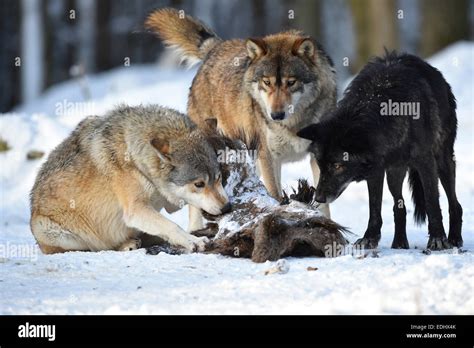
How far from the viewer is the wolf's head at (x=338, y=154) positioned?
24.2ft

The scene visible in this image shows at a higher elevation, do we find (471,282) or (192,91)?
(192,91)

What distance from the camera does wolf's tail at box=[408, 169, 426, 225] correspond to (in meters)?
8.59

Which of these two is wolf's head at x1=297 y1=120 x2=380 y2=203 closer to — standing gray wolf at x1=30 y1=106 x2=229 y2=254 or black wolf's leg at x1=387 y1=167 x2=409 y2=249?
black wolf's leg at x1=387 y1=167 x2=409 y2=249

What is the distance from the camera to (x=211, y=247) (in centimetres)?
745

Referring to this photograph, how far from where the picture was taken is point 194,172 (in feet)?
24.5

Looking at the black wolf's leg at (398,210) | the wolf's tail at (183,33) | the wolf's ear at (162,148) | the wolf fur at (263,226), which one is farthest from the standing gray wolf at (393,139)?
the wolf's tail at (183,33)

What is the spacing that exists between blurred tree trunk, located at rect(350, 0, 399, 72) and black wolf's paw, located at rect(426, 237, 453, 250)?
12341 millimetres

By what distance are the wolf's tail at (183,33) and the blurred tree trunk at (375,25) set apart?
945cm

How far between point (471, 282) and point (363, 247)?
6.28ft

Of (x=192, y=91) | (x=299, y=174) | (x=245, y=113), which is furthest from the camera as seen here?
(x=299, y=174)

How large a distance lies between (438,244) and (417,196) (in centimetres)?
87

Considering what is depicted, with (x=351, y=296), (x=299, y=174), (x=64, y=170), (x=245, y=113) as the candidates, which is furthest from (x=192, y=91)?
(x=351, y=296)

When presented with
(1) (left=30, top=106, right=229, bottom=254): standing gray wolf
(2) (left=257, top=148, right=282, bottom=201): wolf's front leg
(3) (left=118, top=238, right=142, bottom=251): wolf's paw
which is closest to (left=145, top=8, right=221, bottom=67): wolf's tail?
(2) (left=257, top=148, right=282, bottom=201): wolf's front leg

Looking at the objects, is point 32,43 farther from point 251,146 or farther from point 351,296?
point 351,296
